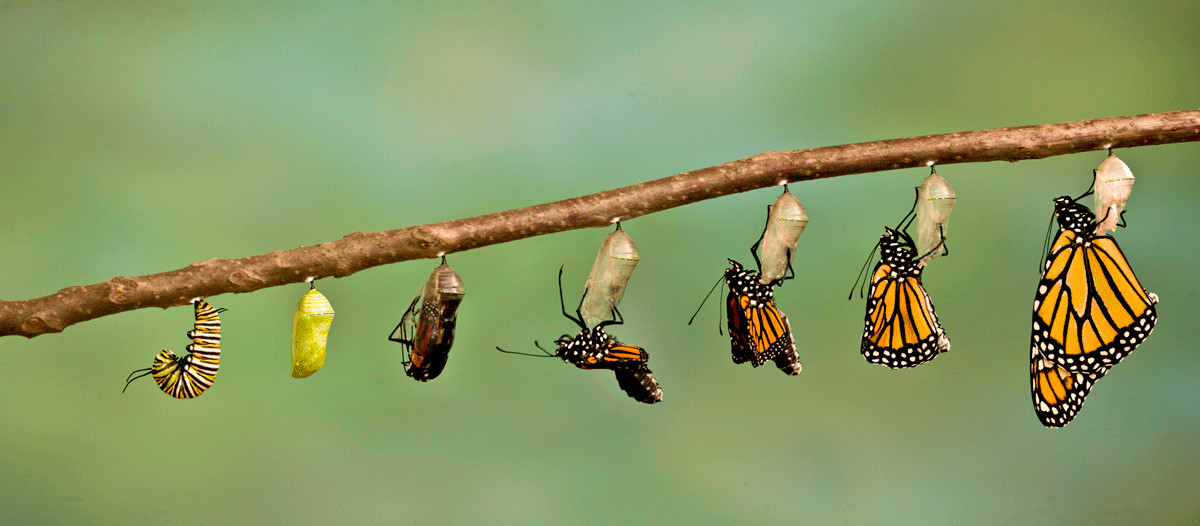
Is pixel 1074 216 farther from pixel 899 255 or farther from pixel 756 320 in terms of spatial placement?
pixel 756 320

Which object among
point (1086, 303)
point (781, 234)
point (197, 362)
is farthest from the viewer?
point (197, 362)

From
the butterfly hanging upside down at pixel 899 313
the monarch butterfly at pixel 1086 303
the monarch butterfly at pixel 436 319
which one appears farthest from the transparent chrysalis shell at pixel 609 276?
the monarch butterfly at pixel 1086 303

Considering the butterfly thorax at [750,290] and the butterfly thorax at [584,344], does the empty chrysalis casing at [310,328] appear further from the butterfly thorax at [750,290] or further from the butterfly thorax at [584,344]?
the butterfly thorax at [750,290]

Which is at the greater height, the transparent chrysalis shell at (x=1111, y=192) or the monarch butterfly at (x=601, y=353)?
the transparent chrysalis shell at (x=1111, y=192)

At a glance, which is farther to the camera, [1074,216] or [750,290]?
[750,290]

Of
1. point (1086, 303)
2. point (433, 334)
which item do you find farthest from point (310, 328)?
point (1086, 303)

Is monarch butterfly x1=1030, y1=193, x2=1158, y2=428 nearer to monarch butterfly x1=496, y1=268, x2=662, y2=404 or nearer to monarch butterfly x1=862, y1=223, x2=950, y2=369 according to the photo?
monarch butterfly x1=862, y1=223, x2=950, y2=369
